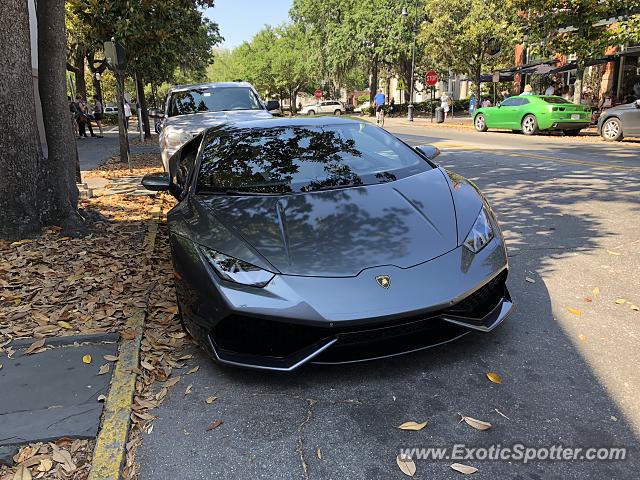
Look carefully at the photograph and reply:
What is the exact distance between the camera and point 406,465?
83.0 inches

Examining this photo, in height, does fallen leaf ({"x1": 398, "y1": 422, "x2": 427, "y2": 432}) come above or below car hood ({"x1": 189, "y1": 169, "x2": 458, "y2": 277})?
below

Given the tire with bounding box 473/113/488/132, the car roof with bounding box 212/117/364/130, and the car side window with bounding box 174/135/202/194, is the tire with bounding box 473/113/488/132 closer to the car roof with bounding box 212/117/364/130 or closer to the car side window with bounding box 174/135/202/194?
the car roof with bounding box 212/117/364/130

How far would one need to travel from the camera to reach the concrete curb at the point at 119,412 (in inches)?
85.7

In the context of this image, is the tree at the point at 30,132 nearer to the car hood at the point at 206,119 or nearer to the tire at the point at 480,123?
the car hood at the point at 206,119

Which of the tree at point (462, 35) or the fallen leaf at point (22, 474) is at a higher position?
Result: the tree at point (462, 35)

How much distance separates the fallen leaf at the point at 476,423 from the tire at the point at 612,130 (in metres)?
15.0

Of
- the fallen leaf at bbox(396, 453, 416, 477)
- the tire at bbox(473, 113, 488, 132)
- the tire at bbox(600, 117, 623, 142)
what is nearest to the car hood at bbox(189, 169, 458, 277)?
the fallen leaf at bbox(396, 453, 416, 477)

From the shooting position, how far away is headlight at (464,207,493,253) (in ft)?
9.50

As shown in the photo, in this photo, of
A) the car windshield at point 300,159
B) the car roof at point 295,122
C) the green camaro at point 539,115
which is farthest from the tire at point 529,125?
the car windshield at point 300,159

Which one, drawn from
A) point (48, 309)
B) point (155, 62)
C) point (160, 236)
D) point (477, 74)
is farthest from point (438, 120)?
point (48, 309)

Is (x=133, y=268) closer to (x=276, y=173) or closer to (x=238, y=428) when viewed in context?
(x=276, y=173)

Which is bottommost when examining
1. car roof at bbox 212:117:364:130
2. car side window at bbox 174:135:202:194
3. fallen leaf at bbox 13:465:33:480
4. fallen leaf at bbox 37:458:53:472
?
fallen leaf at bbox 37:458:53:472

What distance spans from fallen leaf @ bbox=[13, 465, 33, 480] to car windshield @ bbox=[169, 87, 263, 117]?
825cm

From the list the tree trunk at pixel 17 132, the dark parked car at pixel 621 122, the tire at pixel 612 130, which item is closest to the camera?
the tree trunk at pixel 17 132
